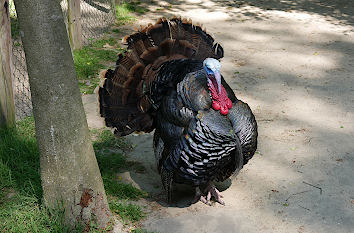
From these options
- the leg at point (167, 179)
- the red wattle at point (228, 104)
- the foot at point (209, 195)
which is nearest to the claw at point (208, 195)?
the foot at point (209, 195)

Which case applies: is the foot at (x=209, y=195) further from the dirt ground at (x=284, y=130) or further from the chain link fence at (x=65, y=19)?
the chain link fence at (x=65, y=19)

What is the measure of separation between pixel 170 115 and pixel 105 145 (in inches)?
60.7

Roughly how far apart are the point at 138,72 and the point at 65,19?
3.71m

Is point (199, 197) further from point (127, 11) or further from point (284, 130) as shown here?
point (127, 11)

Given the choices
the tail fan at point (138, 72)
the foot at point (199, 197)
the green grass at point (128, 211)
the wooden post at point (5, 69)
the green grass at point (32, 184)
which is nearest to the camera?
the green grass at point (32, 184)

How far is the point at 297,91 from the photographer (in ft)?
22.3

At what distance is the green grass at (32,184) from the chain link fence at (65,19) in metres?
0.75

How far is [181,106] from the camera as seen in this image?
4.06 m

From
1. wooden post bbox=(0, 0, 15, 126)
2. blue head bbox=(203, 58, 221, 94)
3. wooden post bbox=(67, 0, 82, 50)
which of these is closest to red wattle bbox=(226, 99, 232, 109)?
blue head bbox=(203, 58, 221, 94)

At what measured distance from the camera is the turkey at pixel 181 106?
12.8 feet

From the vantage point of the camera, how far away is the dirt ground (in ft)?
14.0

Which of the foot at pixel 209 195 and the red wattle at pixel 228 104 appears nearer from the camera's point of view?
the red wattle at pixel 228 104

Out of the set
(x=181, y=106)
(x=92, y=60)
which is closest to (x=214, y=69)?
(x=181, y=106)

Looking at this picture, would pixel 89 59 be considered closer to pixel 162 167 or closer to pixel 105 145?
pixel 105 145
